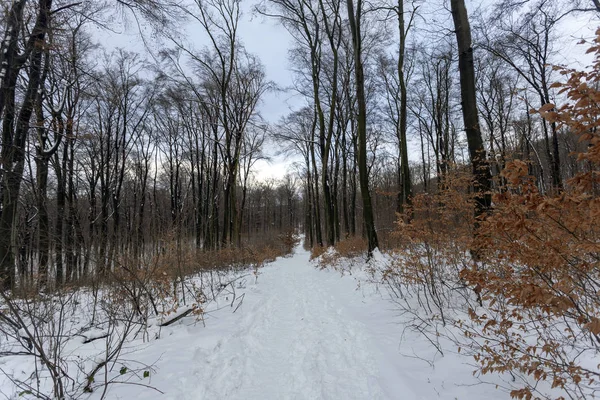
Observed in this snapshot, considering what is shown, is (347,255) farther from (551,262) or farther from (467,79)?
(551,262)

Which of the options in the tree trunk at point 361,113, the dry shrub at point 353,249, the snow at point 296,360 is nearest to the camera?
the snow at point 296,360

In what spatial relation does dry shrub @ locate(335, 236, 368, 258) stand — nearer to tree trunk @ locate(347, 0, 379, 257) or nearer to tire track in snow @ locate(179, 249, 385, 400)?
tree trunk @ locate(347, 0, 379, 257)

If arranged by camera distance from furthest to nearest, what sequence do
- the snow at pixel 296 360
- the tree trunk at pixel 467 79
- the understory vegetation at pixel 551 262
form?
the tree trunk at pixel 467 79 < the snow at pixel 296 360 < the understory vegetation at pixel 551 262

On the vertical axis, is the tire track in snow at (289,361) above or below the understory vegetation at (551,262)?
below

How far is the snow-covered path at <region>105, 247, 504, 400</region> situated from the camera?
269cm

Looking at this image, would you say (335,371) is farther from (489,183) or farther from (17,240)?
(489,183)

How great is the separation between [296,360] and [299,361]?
6 cm

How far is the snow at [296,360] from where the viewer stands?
2682 millimetres

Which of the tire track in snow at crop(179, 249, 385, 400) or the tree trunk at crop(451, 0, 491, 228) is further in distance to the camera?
the tree trunk at crop(451, 0, 491, 228)

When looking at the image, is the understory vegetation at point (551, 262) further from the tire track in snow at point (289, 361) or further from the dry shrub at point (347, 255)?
the dry shrub at point (347, 255)

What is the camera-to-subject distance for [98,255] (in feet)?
11.8

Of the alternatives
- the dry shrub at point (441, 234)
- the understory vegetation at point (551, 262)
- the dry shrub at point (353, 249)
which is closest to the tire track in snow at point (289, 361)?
the understory vegetation at point (551, 262)

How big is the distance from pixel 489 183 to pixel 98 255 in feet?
23.5

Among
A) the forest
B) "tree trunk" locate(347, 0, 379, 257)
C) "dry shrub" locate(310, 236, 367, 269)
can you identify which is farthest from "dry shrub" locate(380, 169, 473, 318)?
"dry shrub" locate(310, 236, 367, 269)
